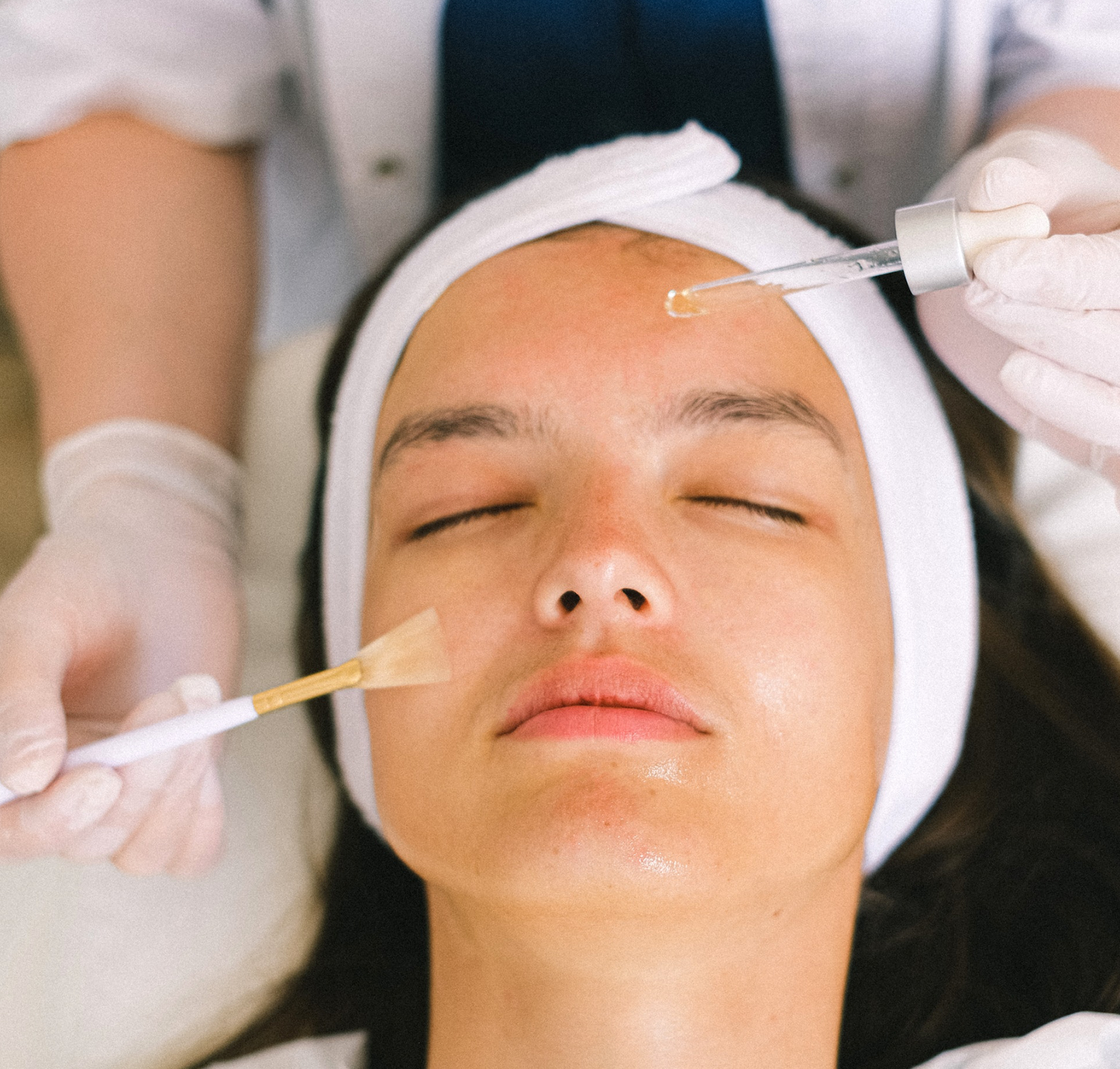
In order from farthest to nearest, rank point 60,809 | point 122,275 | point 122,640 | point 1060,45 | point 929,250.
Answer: point 122,275 → point 1060,45 → point 122,640 → point 60,809 → point 929,250

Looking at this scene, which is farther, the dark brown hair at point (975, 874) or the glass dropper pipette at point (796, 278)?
the dark brown hair at point (975, 874)

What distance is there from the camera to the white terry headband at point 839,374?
1130 millimetres

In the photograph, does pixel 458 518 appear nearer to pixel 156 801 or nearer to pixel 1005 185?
pixel 156 801

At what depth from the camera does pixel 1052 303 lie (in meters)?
0.92

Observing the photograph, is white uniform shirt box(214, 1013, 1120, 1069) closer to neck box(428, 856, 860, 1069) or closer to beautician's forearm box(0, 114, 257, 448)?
neck box(428, 856, 860, 1069)

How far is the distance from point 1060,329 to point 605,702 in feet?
1.73

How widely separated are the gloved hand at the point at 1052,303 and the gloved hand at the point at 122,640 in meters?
0.80

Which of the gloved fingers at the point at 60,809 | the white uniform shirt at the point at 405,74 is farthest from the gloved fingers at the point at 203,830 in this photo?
the white uniform shirt at the point at 405,74

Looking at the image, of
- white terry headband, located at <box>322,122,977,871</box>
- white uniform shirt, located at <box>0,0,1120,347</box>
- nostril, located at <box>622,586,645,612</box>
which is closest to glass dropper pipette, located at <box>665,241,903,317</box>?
white terry headband, located at <box>322,122,977,871</box>

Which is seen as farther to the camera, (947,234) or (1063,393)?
(1063,393)

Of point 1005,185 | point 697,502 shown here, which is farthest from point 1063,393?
point 697,502

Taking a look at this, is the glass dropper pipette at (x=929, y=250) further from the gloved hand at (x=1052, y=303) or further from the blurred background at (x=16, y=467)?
the blurred background at (x=16, y=467)

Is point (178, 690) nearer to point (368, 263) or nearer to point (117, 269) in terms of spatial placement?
point (117, 269)

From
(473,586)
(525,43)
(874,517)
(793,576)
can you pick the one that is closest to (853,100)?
(525,43)
